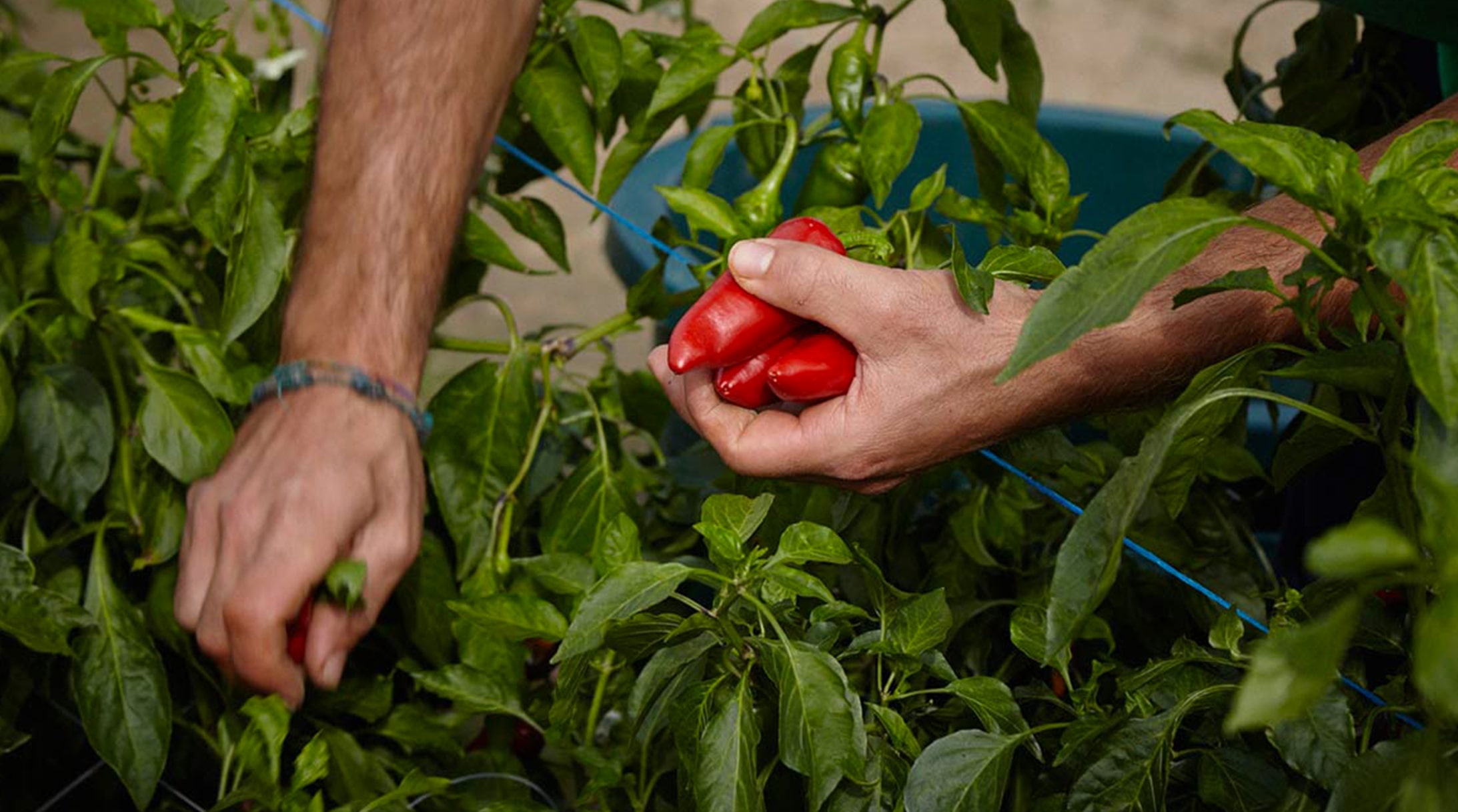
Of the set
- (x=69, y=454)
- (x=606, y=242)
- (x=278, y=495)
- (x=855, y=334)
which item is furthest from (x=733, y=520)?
(x=606, y=242)

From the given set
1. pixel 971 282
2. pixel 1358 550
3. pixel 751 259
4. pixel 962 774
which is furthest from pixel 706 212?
pixel 1358 550

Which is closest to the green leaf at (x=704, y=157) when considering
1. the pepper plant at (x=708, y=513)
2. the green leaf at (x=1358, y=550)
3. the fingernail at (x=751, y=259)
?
the pepper plant at (x=708, y=513)

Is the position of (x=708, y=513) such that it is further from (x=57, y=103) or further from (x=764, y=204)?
(x=57, y=103)

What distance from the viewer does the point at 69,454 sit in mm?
957

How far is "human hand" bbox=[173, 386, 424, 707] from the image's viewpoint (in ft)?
2.34

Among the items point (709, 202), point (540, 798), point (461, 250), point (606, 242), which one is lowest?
point (540, 798)

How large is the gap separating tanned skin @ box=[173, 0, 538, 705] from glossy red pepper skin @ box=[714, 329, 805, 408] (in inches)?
6.7

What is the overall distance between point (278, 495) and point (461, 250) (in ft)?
1.22

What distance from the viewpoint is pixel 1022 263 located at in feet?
2.46

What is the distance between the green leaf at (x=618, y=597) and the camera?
69 cm

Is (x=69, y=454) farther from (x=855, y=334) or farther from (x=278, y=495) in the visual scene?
(x=855, y=334)

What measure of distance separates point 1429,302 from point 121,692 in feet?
2.48

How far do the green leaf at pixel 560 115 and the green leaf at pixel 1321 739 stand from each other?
57cm

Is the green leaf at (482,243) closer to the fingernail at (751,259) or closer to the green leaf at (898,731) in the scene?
the fingernail at (751,259)
